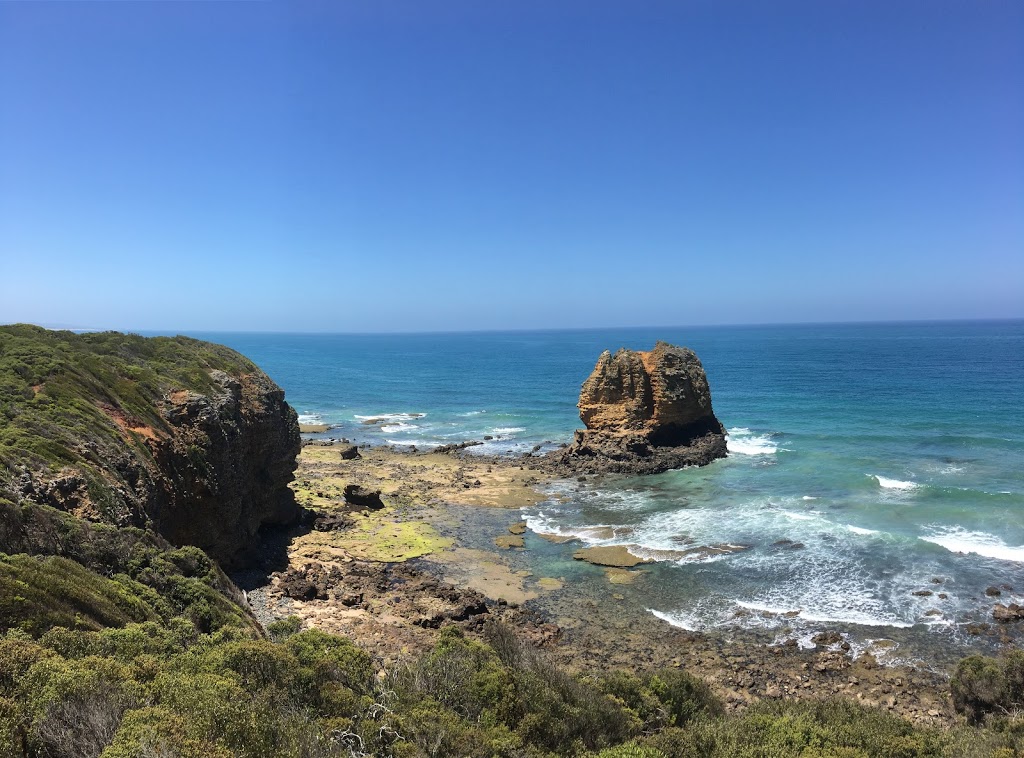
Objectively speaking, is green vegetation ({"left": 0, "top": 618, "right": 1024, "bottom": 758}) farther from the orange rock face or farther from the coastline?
the orange rock face

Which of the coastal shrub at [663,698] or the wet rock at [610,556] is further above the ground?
the coastal shrub at [663,698]

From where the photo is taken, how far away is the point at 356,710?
11172 mm

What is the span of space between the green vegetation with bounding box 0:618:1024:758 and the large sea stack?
33833 mm

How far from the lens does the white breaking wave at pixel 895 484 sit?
3978 cm

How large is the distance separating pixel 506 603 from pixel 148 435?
16076 mm

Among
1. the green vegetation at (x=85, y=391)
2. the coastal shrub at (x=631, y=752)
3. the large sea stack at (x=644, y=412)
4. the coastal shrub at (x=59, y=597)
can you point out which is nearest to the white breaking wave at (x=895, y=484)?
Answer: the large sea stack at (x=644, y=412)

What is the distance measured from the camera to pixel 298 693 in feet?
37.3

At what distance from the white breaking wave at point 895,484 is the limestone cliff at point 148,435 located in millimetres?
37740

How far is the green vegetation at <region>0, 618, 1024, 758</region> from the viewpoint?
7992 mm

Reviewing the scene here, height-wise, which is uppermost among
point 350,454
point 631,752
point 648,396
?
point 648,396

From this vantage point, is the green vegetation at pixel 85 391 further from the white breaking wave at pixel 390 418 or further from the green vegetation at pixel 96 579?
the white breaking wave at pixel 390 418

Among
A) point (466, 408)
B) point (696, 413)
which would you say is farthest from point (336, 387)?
point (696, 413)

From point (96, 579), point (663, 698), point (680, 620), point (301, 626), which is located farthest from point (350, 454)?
point (663, 698)

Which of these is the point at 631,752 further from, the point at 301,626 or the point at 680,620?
the point at 301,626
